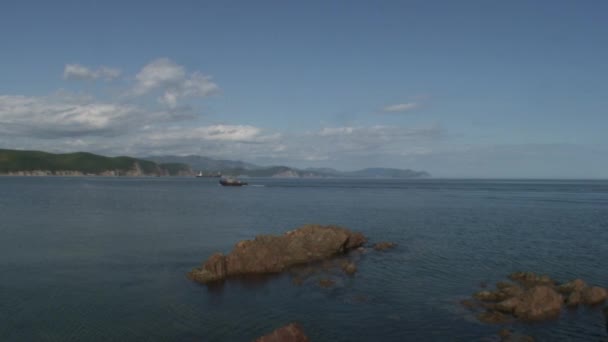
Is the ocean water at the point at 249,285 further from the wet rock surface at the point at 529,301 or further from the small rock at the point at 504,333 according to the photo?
the wet rock surface at the point at 529,301

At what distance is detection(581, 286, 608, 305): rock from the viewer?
90.8 ft

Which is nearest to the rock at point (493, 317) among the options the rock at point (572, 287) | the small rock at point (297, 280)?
the rock at point (572, 287)

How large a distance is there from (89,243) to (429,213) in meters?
63.0

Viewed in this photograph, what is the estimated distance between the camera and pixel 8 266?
117ft

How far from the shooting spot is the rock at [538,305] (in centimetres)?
2522

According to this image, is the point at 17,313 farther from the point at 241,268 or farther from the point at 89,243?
the point at 89,243

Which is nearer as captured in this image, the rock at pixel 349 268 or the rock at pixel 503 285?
the rock at pixel 503 285

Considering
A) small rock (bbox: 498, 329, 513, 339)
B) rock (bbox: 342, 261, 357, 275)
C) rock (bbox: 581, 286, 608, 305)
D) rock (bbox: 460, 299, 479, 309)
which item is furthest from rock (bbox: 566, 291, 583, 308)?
rock (bbox: 342, 261, 357, 275)

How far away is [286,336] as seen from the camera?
19.4 m

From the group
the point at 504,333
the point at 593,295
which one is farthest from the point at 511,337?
the point at 593,295

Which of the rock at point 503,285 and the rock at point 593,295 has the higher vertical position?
the rock at point 593,295

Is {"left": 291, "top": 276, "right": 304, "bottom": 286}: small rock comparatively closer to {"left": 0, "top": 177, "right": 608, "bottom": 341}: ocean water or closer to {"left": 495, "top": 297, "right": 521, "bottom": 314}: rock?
{"left": 0, "top": 177, "right": 608, "bottom": 341}: ocean water

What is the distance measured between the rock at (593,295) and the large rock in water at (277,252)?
22241mm

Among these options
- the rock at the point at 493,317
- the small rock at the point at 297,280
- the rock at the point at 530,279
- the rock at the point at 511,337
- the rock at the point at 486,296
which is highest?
the rock at the point at 530,279
